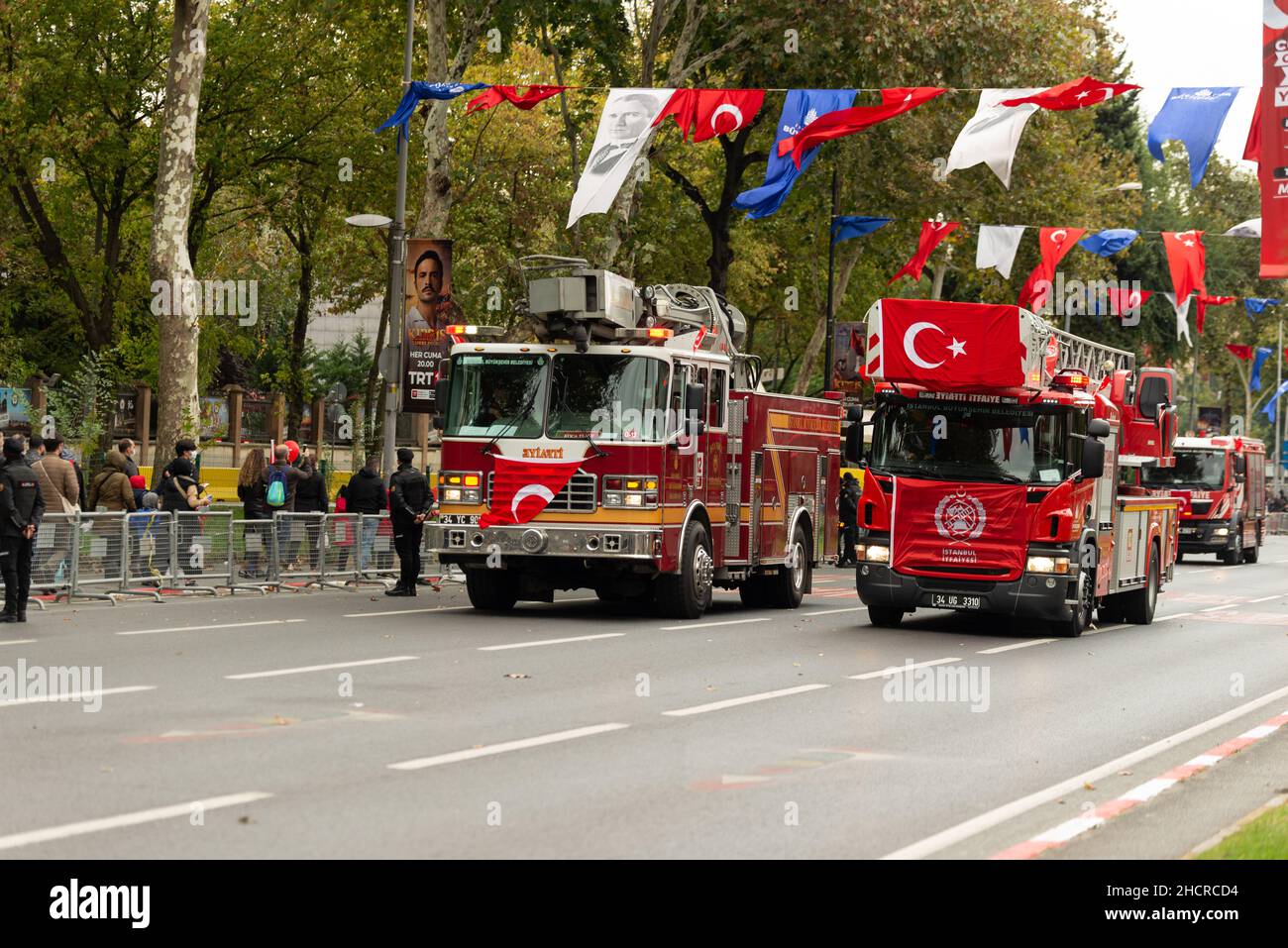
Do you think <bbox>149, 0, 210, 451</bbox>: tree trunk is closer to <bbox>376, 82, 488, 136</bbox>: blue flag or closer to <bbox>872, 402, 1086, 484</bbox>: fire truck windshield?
<bbox>376, 82, 488, 136</bbox>: blue flag

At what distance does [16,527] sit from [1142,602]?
1365cm

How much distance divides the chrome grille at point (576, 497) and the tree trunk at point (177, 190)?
27.7 feet

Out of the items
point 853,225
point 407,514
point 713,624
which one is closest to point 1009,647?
point 713,624

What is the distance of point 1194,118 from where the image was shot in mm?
21781

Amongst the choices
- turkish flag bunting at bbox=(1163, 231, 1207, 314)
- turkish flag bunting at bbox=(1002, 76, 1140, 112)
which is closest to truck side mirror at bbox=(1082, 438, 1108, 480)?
turkish flag bunting at bbox=(1002, 76, 1140, 112)

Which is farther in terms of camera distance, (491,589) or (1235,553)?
(1235,553)

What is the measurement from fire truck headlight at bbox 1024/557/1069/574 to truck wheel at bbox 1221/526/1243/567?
93.0 ft

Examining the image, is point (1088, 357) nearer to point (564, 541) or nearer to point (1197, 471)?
point (564, 541)

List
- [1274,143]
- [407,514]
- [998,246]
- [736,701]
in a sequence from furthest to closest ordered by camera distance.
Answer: [998,246], [407,514], [1274,143], [736,701]

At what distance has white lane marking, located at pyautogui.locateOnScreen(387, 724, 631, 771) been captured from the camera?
10.2 m

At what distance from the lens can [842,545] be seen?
4066 centimetres

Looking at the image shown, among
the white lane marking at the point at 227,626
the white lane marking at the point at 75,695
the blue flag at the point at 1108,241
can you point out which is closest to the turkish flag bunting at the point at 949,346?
the white lane marking at the point at 227,626
